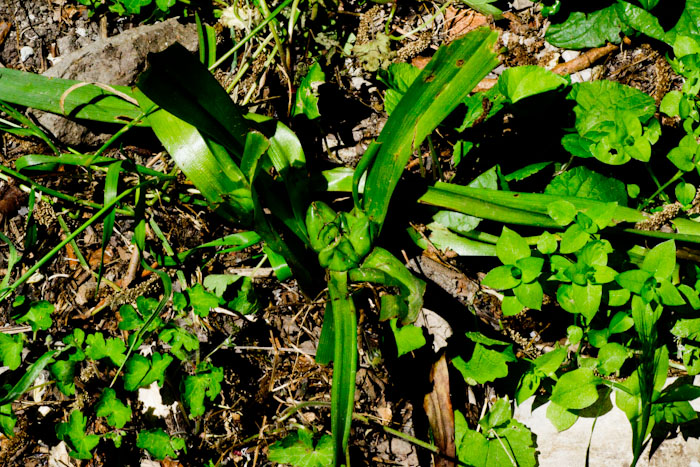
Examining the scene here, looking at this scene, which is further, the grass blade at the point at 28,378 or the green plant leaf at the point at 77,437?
the green plant leaf at the point at 77,437

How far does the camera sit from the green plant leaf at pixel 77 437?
1.63 metres

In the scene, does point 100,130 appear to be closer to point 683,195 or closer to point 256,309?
point 256,309

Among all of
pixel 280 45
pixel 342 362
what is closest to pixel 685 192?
pixel 342 362

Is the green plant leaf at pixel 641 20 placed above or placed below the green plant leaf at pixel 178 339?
above

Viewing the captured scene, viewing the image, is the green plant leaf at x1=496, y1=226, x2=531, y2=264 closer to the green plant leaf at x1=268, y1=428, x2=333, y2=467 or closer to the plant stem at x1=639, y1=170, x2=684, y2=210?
the plant stem at x1=639, y1=170, x2=684, y2=210

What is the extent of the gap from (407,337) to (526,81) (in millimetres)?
831

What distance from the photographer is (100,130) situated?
1.76m

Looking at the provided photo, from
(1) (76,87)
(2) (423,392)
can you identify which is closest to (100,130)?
Result: (1) (76,87)

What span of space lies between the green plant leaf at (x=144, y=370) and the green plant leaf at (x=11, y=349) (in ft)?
1.13

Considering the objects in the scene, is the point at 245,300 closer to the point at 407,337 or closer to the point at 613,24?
the point at 407,337

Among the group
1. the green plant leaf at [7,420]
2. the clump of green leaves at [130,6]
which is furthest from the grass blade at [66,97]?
the green plant leaf at [7,420]

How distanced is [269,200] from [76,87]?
2.52ft

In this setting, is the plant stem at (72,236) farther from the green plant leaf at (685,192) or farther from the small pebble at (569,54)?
the green plant leaf at (685,192)

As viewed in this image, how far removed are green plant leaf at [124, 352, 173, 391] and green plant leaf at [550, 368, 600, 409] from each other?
46.3 inches
